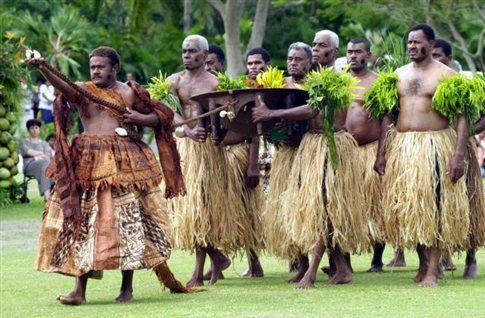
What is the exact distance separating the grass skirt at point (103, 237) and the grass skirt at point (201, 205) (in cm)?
106

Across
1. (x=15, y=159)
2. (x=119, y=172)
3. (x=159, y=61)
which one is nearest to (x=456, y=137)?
(x=119, y=172)

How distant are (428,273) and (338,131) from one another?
1.28 m

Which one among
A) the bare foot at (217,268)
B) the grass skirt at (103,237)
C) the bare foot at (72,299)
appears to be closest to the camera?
the grass skirt at (103,237)

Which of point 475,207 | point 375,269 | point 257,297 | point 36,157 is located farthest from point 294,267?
point 36,157

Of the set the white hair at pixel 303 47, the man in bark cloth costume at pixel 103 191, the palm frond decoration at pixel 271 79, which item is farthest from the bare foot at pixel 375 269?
the man in bark cloth costume at pixel 103 191

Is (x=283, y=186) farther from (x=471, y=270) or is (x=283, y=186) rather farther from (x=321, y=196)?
(x=471, y=270)

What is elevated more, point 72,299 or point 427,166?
point 427,166

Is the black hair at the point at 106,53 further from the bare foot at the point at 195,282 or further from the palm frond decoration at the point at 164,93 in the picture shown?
the bare foot at the point at 195,282

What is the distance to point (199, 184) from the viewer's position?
417 inches

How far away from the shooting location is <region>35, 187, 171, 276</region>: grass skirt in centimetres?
922

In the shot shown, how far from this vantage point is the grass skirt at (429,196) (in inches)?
396

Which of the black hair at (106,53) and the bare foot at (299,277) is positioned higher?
the black hair at (106,53)

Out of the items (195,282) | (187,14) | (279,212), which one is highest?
(187,14)

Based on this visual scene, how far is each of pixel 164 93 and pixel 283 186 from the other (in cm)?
117
